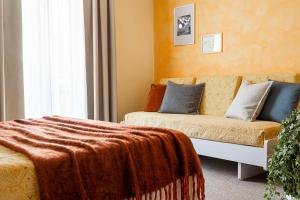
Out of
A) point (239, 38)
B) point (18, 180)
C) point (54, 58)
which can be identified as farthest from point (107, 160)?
point (239, 38)

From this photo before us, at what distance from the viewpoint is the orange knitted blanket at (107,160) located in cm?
126

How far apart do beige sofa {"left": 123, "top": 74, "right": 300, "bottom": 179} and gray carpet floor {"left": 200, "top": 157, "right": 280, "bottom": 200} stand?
0.36 feet

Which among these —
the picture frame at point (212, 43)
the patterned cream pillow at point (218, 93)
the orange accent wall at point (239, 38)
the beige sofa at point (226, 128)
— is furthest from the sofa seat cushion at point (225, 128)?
the picture frame at point (212, 43)

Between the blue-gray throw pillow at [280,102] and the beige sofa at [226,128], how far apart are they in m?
0.16

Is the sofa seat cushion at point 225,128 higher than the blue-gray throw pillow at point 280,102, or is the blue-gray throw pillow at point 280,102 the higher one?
the blue-gray throw pillow at point 280,102

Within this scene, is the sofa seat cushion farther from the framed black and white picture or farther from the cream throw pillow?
the framed black and white picture

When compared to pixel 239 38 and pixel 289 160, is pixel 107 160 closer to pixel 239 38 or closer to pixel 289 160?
pixel 289 160

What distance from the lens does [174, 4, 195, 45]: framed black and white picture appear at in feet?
13.7

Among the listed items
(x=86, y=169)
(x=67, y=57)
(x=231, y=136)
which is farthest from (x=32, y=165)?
Result: (x=67, y=57)

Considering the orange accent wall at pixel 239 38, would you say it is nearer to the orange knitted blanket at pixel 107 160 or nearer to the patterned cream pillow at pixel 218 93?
the patterned cream pillow at pixel 218 93

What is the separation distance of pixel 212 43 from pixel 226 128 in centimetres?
153

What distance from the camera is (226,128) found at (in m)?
2.78

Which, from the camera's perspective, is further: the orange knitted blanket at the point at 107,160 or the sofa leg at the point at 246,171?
the sofa leg at the point at 246,171

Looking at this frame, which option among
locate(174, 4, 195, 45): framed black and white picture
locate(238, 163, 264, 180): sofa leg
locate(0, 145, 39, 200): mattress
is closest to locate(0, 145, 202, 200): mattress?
locate(0, 145, 39, 200): mattress
